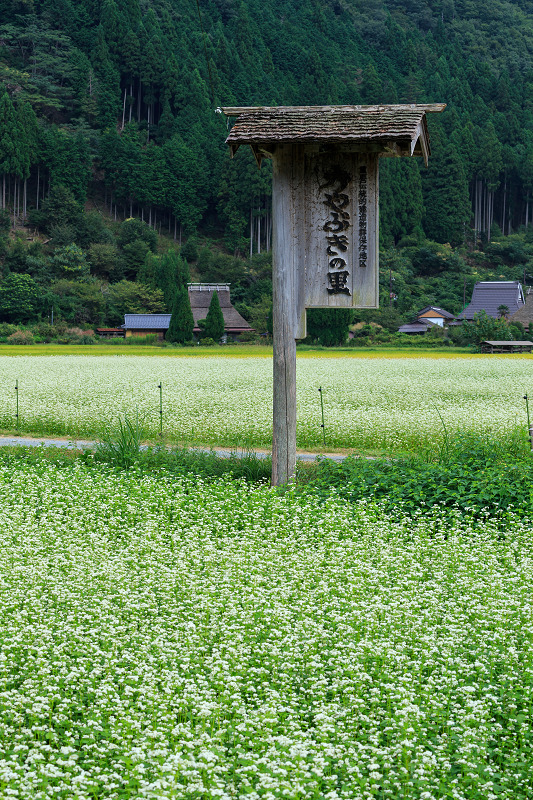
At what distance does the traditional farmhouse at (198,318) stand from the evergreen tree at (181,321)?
4399 millimetres

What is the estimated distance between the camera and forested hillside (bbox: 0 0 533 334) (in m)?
88.5

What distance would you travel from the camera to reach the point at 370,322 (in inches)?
2662

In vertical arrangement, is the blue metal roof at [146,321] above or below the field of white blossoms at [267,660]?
above

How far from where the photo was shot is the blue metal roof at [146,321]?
65.6m

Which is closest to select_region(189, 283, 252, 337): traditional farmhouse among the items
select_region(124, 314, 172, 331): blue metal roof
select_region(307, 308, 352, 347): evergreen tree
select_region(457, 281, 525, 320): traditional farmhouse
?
select_region(124, 314, 172, 331): blue metal roof

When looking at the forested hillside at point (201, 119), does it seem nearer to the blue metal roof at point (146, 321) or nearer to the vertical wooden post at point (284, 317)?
the blue metal roof at point (146, 321)

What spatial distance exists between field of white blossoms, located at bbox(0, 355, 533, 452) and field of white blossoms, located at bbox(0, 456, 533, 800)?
565 cm

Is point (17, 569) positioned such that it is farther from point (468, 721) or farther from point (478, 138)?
point (478, 138)

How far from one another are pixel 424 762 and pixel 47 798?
1891 mm

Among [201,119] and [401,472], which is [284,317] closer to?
[401,472]

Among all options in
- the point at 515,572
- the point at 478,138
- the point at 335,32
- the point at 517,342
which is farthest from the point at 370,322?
the point at 335,32

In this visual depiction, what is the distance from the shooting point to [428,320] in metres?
68.5

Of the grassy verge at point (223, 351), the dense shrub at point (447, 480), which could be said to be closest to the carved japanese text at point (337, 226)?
the dense shrub at point (447, 480)

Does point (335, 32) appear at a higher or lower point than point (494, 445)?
higher
